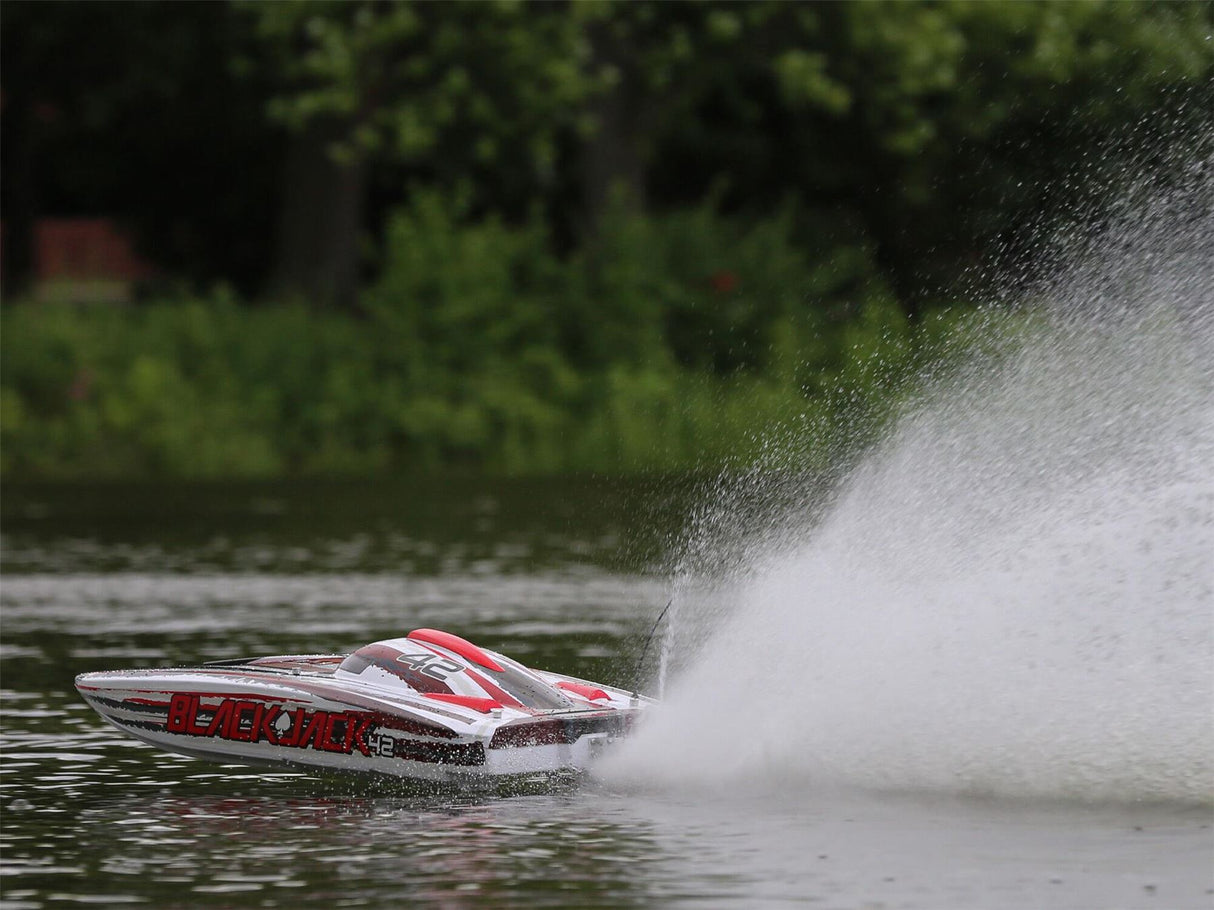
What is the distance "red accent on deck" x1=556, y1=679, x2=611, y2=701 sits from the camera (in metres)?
14.4

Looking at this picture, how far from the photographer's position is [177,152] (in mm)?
51844

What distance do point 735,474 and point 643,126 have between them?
28.2 feet

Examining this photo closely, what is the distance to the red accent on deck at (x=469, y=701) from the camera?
13609 mm

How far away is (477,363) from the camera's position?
37969 mm

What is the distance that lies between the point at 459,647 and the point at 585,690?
784 mm

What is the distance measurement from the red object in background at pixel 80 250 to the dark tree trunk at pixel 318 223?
2547cm

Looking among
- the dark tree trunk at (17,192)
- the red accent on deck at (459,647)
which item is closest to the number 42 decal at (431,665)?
the red accent on deck at (459,647)

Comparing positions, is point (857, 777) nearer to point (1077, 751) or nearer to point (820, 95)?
point (1077, 751)

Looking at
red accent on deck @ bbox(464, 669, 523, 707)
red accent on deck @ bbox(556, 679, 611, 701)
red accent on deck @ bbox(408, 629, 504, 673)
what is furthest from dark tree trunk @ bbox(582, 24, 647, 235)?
red accent on deck @ bbox(464, 669, 523, 707)

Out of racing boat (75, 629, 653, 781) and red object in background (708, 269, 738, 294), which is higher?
red object in background (708, 269, 738, 294)

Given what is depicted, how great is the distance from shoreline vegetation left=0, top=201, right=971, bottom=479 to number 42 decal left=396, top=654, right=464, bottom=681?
68.4 ft

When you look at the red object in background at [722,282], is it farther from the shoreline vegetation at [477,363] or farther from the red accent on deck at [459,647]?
the red accent on deck at [459,647]

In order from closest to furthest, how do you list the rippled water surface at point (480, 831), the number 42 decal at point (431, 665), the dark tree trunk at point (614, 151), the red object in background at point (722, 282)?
the rippled water surface at point (480, 831), the number 42 decal at point (431, 665), the red object in background at point (722, 282), the dark tree trunk at point (614, 151)

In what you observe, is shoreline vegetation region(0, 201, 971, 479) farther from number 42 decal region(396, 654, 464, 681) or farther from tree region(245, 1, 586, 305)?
number 42 decal region(396, 654, 464, 681)
